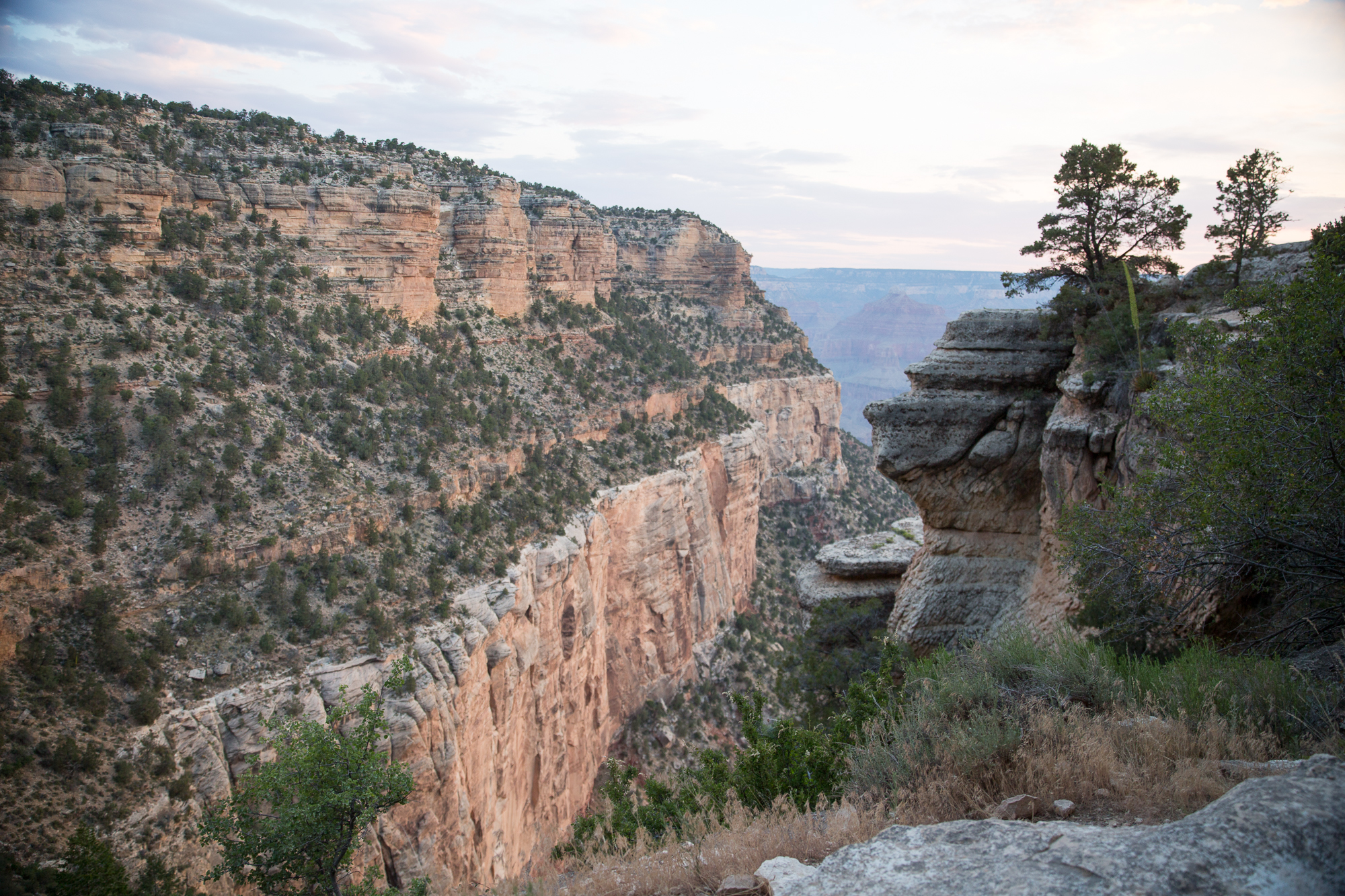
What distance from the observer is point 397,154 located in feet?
117

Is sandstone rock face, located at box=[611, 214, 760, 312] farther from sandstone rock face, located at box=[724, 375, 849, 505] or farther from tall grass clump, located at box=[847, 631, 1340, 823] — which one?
tall grass clump, located at box=[847, 631, 1340, 823]

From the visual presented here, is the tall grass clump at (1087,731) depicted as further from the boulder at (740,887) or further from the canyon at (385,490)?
the canyon at (385,490)

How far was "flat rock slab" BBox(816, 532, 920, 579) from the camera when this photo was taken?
18.9 meters

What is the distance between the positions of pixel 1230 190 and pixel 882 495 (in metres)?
51.7

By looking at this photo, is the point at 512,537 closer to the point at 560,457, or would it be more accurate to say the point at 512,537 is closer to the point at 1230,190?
the point at 560,457

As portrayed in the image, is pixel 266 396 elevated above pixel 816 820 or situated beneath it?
elevated above

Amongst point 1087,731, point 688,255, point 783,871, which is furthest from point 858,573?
point 688,255

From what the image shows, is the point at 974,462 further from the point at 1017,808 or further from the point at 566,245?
the point at 566,245

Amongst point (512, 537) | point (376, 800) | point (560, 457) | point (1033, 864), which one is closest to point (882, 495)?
point (560, 457)

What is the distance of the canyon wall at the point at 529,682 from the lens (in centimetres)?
1478

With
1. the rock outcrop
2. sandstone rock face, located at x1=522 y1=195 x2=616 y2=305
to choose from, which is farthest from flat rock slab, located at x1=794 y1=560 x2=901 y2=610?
sandstone rock face, located at x1=522 y1=195 x2=616 y2=305

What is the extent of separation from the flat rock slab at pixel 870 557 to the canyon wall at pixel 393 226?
21.0 metres

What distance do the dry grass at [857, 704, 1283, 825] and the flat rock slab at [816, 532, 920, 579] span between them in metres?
11.8

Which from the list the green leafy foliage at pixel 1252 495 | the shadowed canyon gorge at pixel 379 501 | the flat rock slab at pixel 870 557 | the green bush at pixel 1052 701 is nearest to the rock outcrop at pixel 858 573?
the flat rock slab at pixel 870 557
